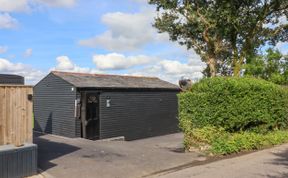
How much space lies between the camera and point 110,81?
22422 millimetres

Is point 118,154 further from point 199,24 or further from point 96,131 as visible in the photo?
point 199,24

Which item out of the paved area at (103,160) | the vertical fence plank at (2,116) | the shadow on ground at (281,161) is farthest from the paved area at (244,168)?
the vertical fence plank at (2,116)

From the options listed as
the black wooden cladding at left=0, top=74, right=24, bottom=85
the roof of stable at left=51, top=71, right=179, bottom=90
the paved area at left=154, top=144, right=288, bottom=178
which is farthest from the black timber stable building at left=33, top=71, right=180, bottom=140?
the paved area at left=154, top=144, right=288, bottom=178

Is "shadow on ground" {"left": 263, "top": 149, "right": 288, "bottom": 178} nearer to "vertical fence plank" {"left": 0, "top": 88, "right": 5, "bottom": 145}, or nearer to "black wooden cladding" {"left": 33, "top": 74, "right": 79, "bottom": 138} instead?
"vertical fence plank" {"left": 0, "top": 88, "right": 5, "bottom": 145}

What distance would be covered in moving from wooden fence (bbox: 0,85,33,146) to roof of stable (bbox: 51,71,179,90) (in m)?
9.15

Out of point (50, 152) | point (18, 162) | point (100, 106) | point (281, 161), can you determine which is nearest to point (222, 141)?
point (281, 161)

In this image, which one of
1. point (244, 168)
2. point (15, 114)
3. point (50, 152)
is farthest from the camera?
point (50, 152)

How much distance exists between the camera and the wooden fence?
392 inches

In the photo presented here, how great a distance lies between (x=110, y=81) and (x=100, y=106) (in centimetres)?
222

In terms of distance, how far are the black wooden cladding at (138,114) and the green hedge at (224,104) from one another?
6.37m

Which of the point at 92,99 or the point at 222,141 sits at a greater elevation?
the point at 92,99

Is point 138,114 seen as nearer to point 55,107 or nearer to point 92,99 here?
point 92,99

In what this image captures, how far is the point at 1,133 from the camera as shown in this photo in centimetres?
996

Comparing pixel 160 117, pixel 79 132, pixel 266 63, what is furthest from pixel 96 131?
pixel 266 63
